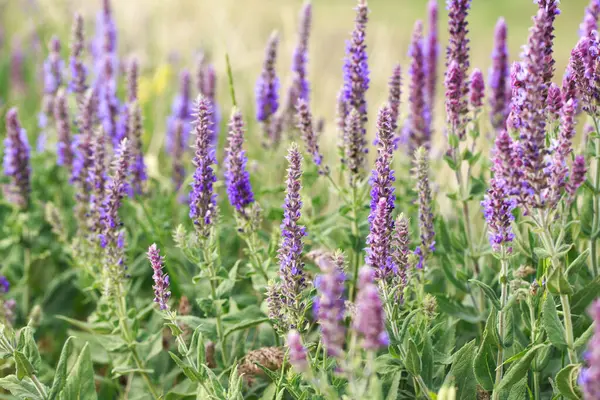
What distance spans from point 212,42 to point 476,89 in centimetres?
643

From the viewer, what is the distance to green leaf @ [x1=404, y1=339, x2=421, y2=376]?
2633 mm

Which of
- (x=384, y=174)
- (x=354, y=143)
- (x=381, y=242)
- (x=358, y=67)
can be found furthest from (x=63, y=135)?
(x=381, y=242)

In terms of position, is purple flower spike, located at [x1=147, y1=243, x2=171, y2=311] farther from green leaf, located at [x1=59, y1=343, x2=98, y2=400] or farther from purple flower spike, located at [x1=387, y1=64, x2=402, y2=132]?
purple flower spike, located at [x1=387, y1=64, x2=402, y2=132]

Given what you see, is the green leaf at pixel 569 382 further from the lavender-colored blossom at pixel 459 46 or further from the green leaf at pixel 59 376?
the green leaf at pixel 59 376

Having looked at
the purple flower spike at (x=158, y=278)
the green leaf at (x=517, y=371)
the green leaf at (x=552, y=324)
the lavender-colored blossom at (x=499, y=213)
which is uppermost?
the lavender-colored blossom at (x=499, y=213)

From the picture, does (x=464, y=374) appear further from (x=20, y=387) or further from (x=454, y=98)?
(x=20, y=387)

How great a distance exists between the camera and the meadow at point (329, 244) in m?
2.56

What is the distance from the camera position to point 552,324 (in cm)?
266

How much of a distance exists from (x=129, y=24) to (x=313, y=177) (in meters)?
6.95

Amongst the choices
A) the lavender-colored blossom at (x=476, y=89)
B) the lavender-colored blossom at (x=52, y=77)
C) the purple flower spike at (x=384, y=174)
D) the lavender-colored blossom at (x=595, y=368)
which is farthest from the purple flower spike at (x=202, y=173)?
the lavender-colored blossom at (x=52, y=77)

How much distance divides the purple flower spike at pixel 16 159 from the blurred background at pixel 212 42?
1489mm

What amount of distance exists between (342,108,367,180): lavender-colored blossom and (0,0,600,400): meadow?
0.04ft

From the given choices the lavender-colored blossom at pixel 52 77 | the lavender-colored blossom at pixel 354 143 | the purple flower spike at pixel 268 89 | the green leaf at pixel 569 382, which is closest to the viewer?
the green leaf at pixel 569 382

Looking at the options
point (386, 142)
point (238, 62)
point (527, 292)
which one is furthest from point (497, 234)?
point (238, 62)
